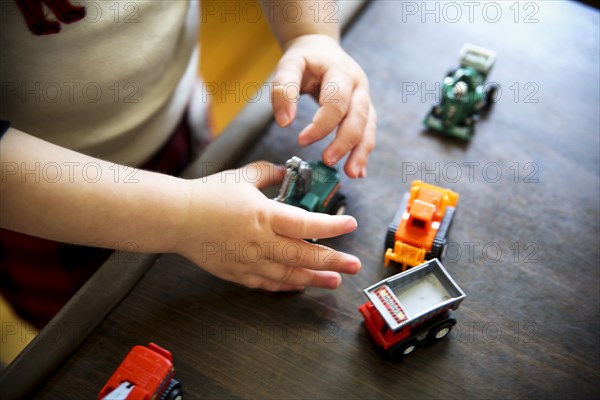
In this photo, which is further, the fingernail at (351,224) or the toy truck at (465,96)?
the toy truck at (465,96)

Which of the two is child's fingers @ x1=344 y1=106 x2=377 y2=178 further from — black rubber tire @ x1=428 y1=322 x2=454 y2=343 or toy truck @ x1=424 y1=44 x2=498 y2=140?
black rubber tire @ x1=428 y1=322 x2=454 y2=343

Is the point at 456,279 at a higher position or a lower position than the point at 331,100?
lower

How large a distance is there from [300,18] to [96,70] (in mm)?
284

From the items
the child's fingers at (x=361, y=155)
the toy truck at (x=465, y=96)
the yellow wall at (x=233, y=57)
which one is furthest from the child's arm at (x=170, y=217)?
Result: the yellow wall at (x=233, y=57)

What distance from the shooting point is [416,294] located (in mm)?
613

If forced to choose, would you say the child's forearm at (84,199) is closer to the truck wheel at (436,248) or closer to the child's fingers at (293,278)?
the child's fingers at (293,278)

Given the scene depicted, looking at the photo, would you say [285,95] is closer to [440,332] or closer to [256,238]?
[256,238]

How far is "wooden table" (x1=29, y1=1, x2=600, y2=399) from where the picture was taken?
0.59 meters

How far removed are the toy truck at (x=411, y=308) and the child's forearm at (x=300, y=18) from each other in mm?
377

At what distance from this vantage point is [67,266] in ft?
2.77

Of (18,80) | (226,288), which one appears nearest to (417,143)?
(226,288)

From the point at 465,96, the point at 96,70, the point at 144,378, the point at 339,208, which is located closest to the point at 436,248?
the point at 339,208

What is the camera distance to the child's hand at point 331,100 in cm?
70

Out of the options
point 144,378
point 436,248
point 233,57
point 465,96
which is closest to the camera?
point 144,378
